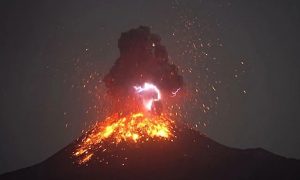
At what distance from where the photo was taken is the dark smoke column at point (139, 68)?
325 feet

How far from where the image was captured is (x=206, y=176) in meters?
78.2

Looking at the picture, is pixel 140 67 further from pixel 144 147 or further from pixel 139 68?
pixel 144 147

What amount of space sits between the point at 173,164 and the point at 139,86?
66.8 feet

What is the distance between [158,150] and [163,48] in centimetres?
2067

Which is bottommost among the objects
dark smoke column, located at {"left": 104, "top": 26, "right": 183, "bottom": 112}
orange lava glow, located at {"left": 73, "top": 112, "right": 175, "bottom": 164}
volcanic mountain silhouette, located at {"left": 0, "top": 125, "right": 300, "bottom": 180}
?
volcanic mountain silhouette, located at {"left": 0, "top": 125, "right": 300, "bottom": 180}

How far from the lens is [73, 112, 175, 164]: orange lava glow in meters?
96.4

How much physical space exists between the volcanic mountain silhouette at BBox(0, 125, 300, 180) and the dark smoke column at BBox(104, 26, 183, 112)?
10.0 meters

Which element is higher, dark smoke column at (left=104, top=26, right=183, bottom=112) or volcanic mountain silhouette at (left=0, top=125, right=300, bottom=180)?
dark smoke column at (left=104, top=26, right=183, bottom=112)

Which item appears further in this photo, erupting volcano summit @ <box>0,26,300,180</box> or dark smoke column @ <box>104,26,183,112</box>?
dark smoke column @ <box>104,26,183,112</box>

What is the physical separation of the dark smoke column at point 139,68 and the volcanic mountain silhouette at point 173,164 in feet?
32.8

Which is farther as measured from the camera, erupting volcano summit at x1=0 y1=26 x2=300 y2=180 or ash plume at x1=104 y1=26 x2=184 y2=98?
ash plume at x1=104 y1=26 x2=184 y2=98

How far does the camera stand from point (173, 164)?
8312cm

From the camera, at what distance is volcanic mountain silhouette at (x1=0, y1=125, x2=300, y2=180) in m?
78.9

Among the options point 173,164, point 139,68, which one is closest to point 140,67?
point 139,68
